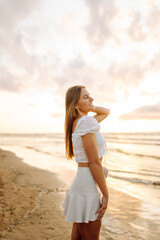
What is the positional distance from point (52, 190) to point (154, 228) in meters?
3.64

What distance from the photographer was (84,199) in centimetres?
204

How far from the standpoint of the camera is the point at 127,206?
19.6 ft

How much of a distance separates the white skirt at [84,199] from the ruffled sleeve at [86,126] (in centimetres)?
38

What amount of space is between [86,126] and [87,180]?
1.76 ft

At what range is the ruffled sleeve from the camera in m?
1.95

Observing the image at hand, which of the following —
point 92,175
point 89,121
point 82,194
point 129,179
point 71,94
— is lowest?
point 129,179

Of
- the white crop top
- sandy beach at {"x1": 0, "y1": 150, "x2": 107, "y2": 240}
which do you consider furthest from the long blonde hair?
sandy beach at {"x1": 0, "y1": 150, "x2": 107, "y2": 240}

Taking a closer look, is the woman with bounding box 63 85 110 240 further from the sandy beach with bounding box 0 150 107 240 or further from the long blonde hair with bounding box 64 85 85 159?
the sandy beach with bounding box 0 150 107 240

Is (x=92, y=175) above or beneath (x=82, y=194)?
above

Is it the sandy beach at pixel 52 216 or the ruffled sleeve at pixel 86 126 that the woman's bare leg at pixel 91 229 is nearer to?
the ruffled sleeve at pixel 86 126

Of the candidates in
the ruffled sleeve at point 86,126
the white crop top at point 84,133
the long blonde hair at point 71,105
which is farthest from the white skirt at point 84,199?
the long blonde hair at point 71,105

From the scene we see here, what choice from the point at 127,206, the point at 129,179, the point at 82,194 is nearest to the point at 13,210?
the point at 127,206

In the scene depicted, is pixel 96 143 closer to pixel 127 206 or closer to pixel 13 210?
pixel 13 210

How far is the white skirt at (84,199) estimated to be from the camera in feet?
6.56
